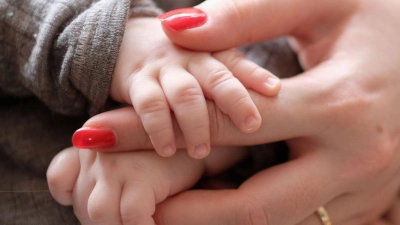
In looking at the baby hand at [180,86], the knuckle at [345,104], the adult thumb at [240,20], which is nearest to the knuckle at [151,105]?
the baby hand at [180,86]

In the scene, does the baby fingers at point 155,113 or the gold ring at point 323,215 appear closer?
the baby fingers at point 155,113

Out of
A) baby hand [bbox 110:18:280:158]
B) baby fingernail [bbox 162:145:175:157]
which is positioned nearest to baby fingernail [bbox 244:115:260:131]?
baby hand [bbox 110:18:280:158]

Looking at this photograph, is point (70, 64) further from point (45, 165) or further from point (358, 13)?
point (358, 13)

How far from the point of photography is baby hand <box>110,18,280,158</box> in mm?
490

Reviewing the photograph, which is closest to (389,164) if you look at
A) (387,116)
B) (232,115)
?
(387,116)

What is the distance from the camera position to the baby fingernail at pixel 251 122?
51cm

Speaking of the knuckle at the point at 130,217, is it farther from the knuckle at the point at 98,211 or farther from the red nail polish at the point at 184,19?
the red nail polish at the point at 184,19

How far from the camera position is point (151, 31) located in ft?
1.92

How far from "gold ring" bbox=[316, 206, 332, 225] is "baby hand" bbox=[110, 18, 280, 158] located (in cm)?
21

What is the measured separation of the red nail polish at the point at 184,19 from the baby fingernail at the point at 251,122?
15 cm

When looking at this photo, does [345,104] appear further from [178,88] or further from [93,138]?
[93,138]

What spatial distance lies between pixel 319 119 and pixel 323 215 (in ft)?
0.54

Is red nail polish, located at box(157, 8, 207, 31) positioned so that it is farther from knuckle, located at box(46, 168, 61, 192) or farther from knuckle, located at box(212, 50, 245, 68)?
knuckle, located at box(46, 168, 61, 192)

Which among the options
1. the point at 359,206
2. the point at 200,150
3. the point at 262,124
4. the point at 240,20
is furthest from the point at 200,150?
the point at 359,206
